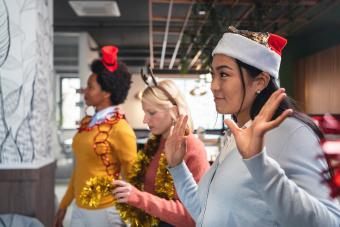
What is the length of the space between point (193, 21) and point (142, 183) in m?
4.81

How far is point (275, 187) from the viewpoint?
83cm

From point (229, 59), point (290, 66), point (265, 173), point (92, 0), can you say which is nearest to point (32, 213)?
point (229, 59)

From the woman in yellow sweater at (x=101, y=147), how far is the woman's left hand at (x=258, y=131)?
1.35 m

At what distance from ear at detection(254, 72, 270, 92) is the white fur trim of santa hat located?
0.01m

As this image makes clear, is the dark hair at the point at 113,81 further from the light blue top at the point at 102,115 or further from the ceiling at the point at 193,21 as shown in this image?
the ceiling at the point at 193,21

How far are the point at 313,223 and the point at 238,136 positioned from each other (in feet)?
0.78

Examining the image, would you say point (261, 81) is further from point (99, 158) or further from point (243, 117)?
point (99, 158)

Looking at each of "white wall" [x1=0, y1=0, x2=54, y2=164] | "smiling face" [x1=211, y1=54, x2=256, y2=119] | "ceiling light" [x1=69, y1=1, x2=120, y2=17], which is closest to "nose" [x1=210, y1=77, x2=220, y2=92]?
"smiling face" [x1=211, y1=54, x2=256, y2=119]

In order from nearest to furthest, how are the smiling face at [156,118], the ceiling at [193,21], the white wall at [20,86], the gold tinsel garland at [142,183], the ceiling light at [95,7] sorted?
the gold tinsel garland at [142,183] → the smiling face at [156,118] → the white wall at [20,86] → the ceiling at [193,21] → the ceiling light at [95,7]

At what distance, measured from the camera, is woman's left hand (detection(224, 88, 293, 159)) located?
2.66ft

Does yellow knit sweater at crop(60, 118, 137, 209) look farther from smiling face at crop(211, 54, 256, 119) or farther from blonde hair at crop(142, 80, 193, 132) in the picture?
smiling face at crop(211, 54, 256, 119)

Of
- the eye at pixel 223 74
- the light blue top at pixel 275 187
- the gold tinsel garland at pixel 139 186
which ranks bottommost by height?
the gold tinsel garland at pixel 139 186

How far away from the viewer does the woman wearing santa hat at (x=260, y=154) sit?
2.73 feet

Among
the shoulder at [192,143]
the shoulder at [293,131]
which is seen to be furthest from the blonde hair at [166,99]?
the shoulder at [293,131]
